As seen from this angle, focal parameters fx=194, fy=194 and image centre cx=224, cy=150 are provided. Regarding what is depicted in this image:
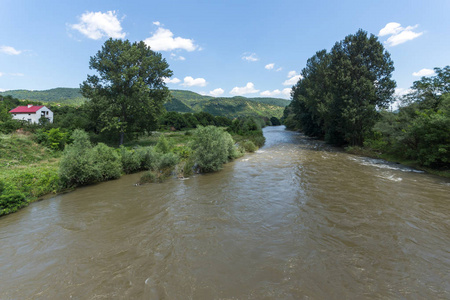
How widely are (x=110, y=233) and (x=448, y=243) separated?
11.9 m

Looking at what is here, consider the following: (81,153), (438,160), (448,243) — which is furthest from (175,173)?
(438,160)

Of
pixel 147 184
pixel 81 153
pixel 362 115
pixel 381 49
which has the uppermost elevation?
pixel 381 49

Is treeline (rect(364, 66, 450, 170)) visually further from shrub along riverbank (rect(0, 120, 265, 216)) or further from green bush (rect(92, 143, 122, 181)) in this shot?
green bush (rect(92, 143, 122, 181))

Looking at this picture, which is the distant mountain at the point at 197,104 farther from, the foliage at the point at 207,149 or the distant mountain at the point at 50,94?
the foliage at the point at 207,149

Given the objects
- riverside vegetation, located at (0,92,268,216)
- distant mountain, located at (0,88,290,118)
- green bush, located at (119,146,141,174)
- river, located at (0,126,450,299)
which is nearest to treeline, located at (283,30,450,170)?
river, located at (0,126,450,299)

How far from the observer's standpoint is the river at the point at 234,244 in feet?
16.0

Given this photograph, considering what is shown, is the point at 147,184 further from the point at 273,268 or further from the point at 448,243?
the point at 448,243

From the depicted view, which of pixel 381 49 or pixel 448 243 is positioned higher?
pixel 381 49

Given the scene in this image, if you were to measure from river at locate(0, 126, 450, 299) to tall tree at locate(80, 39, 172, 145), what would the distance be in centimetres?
1567

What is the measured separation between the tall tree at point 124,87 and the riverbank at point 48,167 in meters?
7.28

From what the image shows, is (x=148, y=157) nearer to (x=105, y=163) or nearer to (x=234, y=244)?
(x=105, y=163)

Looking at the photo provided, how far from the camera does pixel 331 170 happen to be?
1664 centimetres

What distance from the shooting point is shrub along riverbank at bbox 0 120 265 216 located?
1163 cm

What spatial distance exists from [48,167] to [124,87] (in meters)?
14.7
